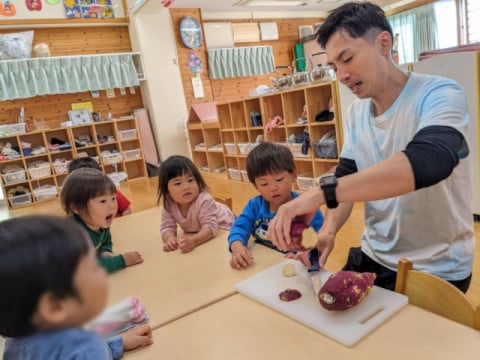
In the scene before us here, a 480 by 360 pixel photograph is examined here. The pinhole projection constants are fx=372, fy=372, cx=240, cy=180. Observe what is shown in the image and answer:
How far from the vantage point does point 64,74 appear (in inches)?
217

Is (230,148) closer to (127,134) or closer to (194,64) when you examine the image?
(127,134)

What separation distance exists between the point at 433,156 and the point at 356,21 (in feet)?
1.51

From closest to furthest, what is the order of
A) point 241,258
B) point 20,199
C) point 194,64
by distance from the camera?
point 241,258, point 20,199, point 194,64

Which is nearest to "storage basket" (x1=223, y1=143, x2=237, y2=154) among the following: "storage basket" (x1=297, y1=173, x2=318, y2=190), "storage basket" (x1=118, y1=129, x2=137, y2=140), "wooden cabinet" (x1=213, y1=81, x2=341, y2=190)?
"wooden cabinet" (x1=213, y1=81, x2=341, y2=190)

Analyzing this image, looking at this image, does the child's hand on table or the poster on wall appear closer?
the child's hand on table

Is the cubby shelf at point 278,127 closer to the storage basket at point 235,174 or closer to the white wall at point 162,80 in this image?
the storage basket at point 235,174

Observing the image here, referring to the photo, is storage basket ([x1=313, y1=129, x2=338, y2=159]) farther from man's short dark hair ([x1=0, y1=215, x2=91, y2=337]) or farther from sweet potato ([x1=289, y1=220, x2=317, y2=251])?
man's short dark hair ([x1=0, y1=215, x2=91, y2=337])

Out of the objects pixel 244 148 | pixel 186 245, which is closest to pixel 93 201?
pixel 186 245

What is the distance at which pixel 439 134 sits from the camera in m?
0.74

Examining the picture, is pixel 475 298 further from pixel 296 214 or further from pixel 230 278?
pixel 296 214

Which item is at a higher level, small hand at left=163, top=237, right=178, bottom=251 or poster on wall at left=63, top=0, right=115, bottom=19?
poster on wall at left=63, top=0, right=115, bottom=19

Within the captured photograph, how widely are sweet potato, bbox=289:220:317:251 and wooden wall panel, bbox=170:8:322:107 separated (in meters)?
5.98

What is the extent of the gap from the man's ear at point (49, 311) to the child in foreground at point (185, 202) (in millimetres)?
1325

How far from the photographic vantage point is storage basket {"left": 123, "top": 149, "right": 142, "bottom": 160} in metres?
6.14
